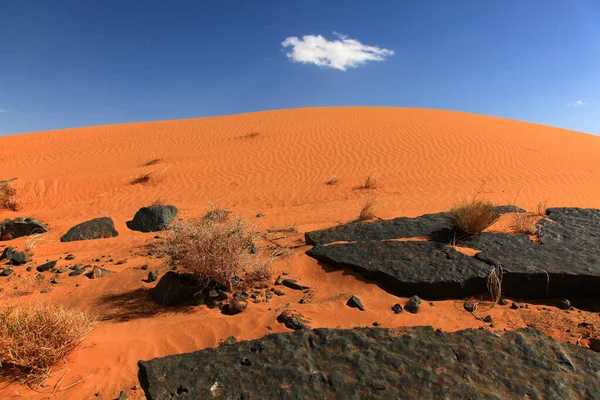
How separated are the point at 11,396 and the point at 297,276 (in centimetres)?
275

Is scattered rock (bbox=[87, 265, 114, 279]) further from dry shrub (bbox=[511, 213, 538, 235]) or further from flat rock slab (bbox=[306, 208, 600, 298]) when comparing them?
dry shrub (bbox=[511, 213, 538, 235])

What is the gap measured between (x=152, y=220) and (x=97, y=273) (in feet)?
8.08

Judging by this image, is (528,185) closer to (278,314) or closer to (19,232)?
(278,314)

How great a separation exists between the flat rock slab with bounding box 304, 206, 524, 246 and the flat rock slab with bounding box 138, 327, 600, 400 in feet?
7.78

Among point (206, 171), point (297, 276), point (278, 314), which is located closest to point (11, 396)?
point (278, 314)

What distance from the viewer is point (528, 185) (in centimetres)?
1003

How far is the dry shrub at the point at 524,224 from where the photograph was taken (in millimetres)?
4680

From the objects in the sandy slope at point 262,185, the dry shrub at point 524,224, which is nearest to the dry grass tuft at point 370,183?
the sandy slope at point 262,185

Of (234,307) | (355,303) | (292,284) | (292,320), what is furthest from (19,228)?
(355,303)

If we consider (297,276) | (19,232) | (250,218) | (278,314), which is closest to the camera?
(278,314)

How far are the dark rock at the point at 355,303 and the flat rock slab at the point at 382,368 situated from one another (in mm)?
793

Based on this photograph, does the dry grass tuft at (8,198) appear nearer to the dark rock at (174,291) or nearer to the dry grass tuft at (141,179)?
the dry grass tuft at (141,179)

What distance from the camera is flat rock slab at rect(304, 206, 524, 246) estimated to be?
4.96 m

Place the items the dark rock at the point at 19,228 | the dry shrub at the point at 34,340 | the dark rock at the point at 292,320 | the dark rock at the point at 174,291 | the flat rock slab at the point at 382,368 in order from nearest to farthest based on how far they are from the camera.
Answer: the flat rock slab at the point at 382,368, the dry shrub at the point at 34,340, the dark rock at the point at 292,320, the dark rock at the point at 174,291, the dark rock at the point at 19,228
